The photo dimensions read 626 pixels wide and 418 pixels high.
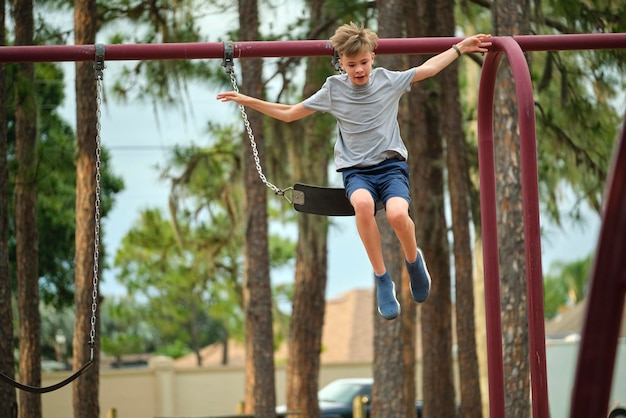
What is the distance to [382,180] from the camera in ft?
17.1

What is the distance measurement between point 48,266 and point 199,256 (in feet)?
8.29

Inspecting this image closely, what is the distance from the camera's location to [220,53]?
582cm

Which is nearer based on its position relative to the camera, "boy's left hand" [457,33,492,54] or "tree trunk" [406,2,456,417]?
"boy's left hand" [457,33,492,54]

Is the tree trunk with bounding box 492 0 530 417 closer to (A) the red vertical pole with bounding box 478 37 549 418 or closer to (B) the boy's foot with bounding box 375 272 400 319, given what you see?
(A) the red vertical pole with bounding box 478 37 549 418

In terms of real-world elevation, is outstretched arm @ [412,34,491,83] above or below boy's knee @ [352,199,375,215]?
above

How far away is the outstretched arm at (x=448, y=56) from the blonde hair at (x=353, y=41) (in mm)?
367

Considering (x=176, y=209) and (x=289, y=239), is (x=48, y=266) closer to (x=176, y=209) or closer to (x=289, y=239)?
(x=176, y=209)

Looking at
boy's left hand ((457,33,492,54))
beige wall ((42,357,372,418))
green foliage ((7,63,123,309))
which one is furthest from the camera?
beige wall ((42,357,372,418))

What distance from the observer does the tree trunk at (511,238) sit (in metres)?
8.15

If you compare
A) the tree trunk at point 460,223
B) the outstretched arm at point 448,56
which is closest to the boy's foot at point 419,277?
the outstretched arm at point 448,56

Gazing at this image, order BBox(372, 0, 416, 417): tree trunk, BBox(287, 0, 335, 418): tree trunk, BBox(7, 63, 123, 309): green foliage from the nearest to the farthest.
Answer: BBox(372, 0, 416, 417): tree trunk
BBox(287, 0, 335, 418): tree trunk
BBox(7, 63, 123, 309): green foliage

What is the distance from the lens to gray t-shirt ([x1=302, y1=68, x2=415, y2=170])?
5.28 meters

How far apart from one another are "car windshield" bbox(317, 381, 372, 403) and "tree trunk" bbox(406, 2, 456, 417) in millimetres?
4658

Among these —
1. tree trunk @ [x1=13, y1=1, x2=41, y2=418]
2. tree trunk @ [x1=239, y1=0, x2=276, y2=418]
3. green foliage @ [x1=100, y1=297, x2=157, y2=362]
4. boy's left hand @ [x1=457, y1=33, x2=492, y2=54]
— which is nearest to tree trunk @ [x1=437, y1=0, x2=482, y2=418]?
tree trunk @ [x1=239, y1=0, x2=276, y2=418]
